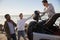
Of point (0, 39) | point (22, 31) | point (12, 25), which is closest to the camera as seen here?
point (12, 25)

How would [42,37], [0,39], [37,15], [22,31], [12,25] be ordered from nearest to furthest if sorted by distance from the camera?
[42,37]
[37,15]
[12,25]
[22,31]
[0,39]

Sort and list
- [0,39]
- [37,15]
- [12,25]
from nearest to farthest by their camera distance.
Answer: [37,15], [12,25], [0,39]

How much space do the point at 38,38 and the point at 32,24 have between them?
70 centimetres

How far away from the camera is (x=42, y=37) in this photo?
232 inches

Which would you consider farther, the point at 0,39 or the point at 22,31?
the point at 0,39

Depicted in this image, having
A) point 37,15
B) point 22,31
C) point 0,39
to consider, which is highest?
point 37,15

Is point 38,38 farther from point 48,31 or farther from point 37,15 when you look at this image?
point 37,15

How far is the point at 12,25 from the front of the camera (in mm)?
9133

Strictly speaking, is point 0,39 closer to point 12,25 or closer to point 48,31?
point 12,25

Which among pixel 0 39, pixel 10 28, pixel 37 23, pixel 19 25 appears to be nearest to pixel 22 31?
pixel 19 25

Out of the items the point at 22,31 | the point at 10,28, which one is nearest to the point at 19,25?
the point at 22,31

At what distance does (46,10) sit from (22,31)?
391 cm

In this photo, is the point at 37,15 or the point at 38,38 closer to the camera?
the point at 38,38

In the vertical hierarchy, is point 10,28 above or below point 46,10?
below
